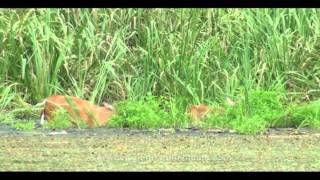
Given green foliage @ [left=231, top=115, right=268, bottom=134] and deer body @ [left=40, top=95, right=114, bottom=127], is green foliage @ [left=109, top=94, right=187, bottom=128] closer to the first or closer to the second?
deer body @ [left=40, top=95, right=114, bottom=127]

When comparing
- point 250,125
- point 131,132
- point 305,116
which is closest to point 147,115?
point 131,132

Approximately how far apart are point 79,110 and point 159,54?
1.18m

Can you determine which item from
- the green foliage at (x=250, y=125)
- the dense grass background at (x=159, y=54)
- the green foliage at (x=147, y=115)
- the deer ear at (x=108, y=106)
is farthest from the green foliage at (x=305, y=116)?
the deer ear at (x=108, y=106)

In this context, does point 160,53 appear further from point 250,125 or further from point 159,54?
point 250,125

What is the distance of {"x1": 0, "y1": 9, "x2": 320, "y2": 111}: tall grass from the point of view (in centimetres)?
651

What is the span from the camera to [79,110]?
19.0 ft

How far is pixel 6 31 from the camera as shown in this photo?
275 inches

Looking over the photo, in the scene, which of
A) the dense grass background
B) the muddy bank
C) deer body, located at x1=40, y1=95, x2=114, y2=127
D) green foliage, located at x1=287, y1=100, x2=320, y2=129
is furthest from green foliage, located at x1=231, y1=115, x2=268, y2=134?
deer body, located at x1=40, y1=95, x2=114, y2=127

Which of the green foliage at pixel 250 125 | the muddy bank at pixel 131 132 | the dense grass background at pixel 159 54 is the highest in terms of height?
the dense grass background at pixel 159 54

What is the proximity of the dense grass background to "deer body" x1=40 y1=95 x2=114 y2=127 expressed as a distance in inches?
17.9

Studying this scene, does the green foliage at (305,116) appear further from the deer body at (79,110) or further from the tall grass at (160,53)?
the deer body at (79,110)

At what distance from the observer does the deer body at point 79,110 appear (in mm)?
5719

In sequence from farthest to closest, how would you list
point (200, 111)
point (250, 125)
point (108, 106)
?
point (108, 106) < point (200, 111) < point (250, 125)
